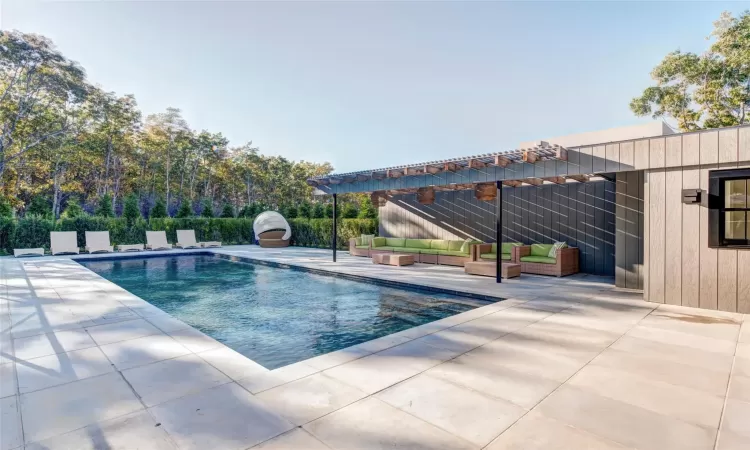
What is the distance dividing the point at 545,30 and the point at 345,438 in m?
14.0

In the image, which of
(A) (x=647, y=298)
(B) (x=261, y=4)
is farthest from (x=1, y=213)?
(A) (x=647, y=298)

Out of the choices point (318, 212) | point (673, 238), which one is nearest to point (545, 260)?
point (673, 238)

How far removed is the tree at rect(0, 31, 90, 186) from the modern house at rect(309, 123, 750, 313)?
15.2 meters

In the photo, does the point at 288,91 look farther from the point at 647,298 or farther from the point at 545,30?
the point at 647,298

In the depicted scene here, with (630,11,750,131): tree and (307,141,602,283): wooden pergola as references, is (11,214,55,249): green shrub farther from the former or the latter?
(630,11,750,131): tree

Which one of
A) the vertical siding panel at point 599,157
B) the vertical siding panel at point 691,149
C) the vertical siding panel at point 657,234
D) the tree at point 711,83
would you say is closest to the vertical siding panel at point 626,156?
the vertical siding panel at point 599,157

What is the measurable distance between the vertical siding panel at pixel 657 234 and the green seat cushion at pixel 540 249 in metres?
3.38

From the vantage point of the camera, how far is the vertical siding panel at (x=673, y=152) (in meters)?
5.73

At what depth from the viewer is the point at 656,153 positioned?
594 centimetres

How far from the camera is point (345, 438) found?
2145 mm

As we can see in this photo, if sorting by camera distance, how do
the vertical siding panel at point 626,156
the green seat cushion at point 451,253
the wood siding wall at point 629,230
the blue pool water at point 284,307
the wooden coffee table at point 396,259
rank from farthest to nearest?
1. the wooden coffee table at point 396,259
2. the green seat cushion at point 451,253
3. the wood siding wall at point 629,230
4. the vertical siding panel at point 626,156
5. the blue pool water at point 284,307

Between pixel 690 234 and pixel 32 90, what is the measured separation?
78.7 ft

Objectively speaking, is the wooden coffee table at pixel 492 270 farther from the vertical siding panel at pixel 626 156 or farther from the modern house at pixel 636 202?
the vertical siding panel at pixel 626 156

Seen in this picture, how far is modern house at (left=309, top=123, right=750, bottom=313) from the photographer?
17.6 feet
